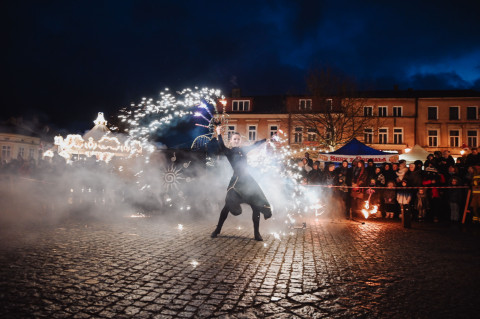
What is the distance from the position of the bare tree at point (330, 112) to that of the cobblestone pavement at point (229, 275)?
86.3 ft

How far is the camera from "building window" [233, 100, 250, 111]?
149 ft

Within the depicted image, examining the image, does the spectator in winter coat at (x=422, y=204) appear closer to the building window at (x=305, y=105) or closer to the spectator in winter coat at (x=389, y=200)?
the spectator in winter coat at (x=389, y=200)

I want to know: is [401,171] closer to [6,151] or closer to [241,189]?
[241,189]

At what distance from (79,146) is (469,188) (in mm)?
22903

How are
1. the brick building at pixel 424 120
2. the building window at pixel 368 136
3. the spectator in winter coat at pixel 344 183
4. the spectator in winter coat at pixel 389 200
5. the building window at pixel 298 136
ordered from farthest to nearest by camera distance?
the brick building at pixel 424 120, the building window at pixel 368 136, the building window at pixel 298 136, the spectator in winter coat at pixel 389 200, the spectator in winter coat at pixel 344 183

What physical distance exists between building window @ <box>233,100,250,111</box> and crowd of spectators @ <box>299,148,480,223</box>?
32.2 metres

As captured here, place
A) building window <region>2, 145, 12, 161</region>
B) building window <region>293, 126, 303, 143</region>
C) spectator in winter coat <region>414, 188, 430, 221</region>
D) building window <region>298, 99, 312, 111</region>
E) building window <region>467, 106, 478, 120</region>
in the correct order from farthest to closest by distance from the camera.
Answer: building window <region>467, 106, 478, 120</region>
building window <region>293, 126, 303, 143</region>
building window <region>298, 99, 312, 111</region>
building window <region>2, 145, 12, 161</region>
spectator in winter coat <region>414, 188, 430, 221</region>

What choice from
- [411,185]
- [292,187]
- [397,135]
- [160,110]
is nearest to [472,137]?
[397,135]

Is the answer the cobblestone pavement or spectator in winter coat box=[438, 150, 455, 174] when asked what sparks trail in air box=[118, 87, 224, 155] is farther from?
spectator in winter coat box=[438, 150, 455, 174]

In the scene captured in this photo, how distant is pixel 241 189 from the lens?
773cm

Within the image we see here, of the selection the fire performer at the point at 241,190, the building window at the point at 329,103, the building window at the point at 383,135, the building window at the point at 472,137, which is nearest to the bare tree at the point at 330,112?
the building window at the point at 329,103

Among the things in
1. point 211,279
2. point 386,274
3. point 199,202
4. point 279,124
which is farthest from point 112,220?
point 279,124

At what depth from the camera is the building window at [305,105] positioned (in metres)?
36.4

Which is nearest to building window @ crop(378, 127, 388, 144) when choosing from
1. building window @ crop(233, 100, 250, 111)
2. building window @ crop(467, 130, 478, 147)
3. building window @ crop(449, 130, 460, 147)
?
building window @ crop(449, 130, 460, 147)
